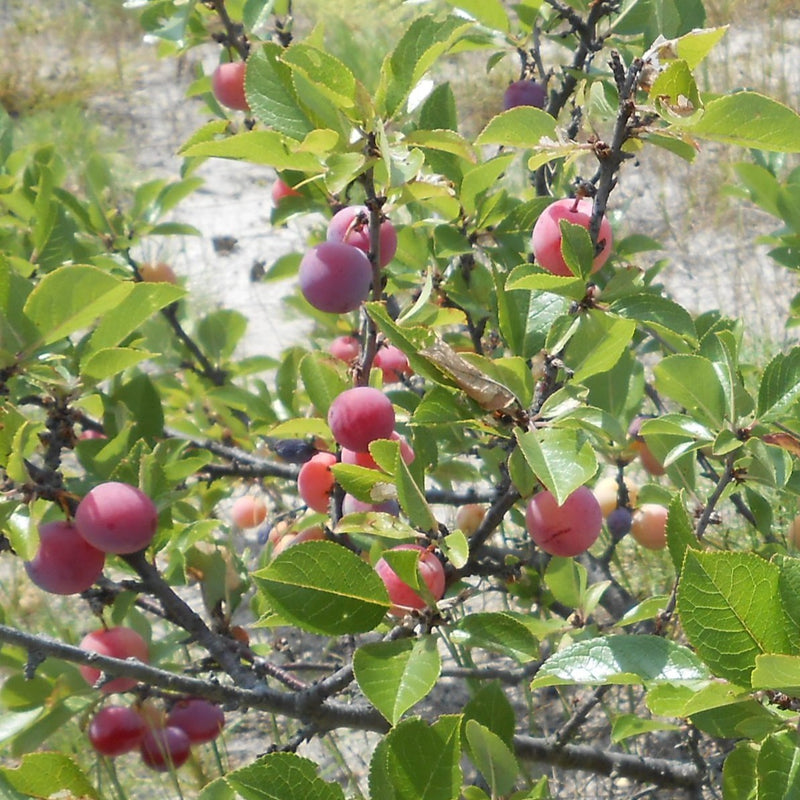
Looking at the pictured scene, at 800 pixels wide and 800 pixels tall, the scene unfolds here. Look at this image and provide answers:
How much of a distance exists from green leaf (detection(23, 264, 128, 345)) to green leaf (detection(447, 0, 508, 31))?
482 mm

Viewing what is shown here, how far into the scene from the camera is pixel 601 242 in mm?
749

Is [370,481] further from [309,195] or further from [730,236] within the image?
[730,236]

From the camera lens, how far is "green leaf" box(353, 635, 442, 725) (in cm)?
60

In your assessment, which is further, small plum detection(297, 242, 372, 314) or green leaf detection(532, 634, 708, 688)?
small plum detection(297, 242, 372, 314)

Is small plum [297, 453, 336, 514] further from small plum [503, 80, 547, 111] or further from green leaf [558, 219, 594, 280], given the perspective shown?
small plum [503, 80, 547, 111]

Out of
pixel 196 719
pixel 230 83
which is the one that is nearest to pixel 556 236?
pixel 230 83

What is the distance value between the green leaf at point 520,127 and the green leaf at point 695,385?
0.66ft

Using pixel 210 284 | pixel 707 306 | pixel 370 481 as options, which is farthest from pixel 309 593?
pixel 210 284

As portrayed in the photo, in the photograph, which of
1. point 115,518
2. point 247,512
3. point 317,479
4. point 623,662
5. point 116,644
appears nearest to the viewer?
point 623,662

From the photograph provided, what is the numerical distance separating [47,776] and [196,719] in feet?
1.66

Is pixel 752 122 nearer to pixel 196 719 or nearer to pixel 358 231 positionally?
pixel 358 231

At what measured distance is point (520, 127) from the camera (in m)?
0.66

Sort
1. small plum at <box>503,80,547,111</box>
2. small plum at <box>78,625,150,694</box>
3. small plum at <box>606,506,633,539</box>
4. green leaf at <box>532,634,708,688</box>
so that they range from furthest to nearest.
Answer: small plum at <box>606,506,633,539</box>, small plum at <box>503,80,547,111</box>, small plum at <box>78,625,150,694</box>, green leaf at <box>532,634,708,688</box>

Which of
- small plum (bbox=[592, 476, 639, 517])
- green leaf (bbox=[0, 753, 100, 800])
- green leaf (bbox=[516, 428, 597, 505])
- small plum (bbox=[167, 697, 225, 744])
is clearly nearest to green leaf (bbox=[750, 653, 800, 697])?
green leaf (bbox=[516, 428, 597, 505])
